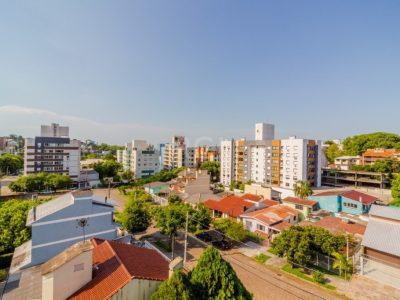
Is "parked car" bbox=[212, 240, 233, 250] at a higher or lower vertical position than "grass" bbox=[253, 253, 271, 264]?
higher

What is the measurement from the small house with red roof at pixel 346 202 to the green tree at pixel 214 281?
36.4 m

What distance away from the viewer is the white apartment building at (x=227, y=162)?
7025 centimetres

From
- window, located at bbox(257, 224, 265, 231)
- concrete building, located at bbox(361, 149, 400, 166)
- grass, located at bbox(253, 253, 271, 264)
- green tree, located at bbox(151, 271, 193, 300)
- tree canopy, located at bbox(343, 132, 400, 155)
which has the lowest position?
grass, located at bbox(253, 253, 271, 264)

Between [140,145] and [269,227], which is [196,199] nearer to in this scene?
Answer: [269,227]

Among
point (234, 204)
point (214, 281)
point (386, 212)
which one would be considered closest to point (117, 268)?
point (214, 281)

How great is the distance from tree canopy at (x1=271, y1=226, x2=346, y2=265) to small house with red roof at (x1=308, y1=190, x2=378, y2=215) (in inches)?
802

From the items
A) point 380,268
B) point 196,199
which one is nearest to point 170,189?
point 196,199

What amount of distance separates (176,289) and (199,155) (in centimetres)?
8338

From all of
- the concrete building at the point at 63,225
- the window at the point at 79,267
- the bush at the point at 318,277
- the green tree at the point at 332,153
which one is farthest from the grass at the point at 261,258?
the green tree at the point at 332,153

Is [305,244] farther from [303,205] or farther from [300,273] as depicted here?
[303,205]

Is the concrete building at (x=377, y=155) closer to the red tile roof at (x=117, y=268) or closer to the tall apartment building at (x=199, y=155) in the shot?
the tall apartment building at (x=199, y=155)

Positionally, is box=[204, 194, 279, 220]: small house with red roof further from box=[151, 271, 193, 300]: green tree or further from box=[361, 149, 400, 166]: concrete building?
box=[361, 149, 400, 166]: concrete building

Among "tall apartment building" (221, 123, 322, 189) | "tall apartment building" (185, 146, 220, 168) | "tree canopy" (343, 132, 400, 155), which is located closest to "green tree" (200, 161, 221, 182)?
"tall apartment building" (221, 123, 322, 189)

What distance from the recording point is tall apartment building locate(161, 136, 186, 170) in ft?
300
